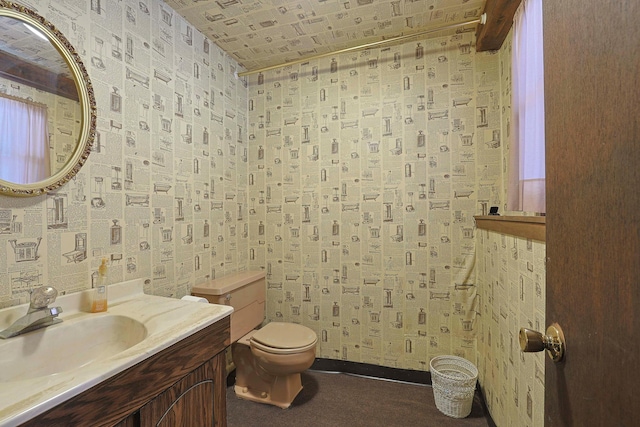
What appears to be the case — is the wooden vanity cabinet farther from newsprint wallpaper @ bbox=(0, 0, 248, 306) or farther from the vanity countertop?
newsprint wallpaper @ bbox=(0, 0, 248, 306)

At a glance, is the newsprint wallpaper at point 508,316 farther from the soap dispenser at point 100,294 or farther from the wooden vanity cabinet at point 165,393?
the soap dispenser at point 100,294

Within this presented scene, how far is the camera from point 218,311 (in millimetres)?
1109

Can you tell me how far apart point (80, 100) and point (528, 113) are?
6.40ft

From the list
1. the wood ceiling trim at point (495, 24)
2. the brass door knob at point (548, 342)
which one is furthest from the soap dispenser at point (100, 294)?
the wood ceiling trim at point (495, 24)

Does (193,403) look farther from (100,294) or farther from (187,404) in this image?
(100,294)

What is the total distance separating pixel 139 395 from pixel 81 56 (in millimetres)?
1381

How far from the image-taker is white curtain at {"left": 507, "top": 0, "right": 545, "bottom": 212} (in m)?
1.14

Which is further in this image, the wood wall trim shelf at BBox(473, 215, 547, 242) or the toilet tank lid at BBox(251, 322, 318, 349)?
the toilet tank lid at BBox(251, 322, 318, 349)

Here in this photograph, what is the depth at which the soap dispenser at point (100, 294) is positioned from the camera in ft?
3.80

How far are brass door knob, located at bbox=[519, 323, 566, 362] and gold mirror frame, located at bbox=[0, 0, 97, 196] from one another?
1.58 m

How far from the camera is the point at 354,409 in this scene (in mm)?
1731

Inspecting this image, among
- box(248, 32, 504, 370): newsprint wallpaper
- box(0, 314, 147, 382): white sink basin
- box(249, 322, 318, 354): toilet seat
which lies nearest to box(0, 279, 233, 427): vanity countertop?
box(0, 314, 147, 382): white sink basin

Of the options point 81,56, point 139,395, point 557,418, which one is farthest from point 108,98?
point 557,418

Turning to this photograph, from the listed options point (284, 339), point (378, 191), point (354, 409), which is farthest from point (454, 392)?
point (378, 191)
